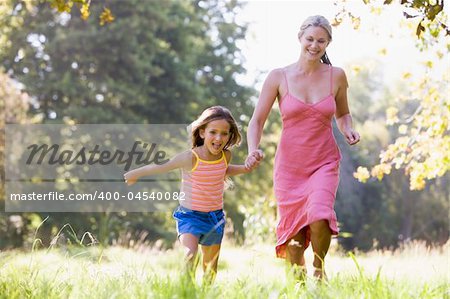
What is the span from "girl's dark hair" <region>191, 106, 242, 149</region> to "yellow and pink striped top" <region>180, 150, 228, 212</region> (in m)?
0.14

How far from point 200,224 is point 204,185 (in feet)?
0.88

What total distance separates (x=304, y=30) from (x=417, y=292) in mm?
1789

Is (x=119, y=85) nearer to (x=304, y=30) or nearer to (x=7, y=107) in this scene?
(x=7, y=107)

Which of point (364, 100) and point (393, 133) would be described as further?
point (364, 100)

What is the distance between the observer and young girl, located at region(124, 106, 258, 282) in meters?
4.68

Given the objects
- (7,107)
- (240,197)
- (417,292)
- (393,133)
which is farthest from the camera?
(393,133)

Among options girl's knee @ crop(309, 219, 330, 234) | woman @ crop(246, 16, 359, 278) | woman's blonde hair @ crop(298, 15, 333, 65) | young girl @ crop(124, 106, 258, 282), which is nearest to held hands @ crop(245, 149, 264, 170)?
woman @ crop(246, 16, 359, 278)

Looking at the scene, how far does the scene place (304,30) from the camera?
15.3 feet

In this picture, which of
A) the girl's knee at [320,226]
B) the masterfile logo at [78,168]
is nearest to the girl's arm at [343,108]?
the girl's knee at [320,226]

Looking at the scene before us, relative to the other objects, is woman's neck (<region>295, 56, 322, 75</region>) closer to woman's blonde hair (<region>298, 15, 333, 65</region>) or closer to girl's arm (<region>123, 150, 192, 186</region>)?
woman's blonde hair (<region>298, 15, 333, 65</region>)

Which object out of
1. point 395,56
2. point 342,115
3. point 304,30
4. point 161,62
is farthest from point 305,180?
point 395,56

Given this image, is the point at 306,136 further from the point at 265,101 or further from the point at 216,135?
the point at 216,135

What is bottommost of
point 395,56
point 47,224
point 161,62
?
point 47,224

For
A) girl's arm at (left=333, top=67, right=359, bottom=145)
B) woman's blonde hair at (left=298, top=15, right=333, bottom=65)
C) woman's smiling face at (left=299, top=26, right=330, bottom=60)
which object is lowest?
girl's arm at (left=333, top=67, right=359, bottom=145)
